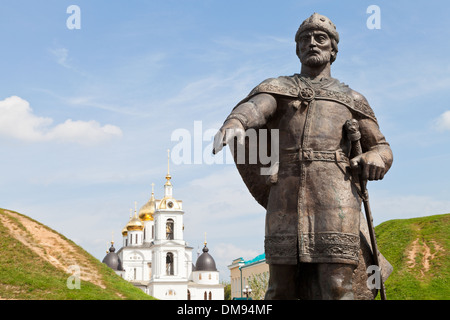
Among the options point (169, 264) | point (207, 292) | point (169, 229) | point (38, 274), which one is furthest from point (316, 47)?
point (207, 292)

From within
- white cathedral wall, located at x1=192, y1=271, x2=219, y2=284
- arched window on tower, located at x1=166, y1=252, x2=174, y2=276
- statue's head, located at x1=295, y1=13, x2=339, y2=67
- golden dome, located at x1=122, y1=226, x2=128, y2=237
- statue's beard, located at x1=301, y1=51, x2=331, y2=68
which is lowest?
statue's beard, located at x1=301, y1=51, x2=331, y2=68

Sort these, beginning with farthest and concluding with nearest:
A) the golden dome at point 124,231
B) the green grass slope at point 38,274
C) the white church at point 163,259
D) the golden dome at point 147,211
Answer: the golden dome at point 124,231
the golden dome at point 147,211
the white church at point 163,259
the green grass slope at point 38,274

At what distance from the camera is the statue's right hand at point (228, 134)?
4.45 meters

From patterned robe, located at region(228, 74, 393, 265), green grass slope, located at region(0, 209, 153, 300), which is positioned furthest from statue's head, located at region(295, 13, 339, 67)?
green grass slope, located at region(0, 209, 153, 300)

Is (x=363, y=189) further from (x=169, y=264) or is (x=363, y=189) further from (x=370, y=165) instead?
(x=169, y=264)

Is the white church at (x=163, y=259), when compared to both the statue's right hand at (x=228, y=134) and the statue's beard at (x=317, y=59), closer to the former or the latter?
the statue's beard at (x=317, y=59)

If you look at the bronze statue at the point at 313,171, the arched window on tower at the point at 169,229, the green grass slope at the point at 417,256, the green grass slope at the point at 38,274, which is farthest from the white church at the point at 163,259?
the bronze statue at the point at 313,171

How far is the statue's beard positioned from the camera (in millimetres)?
5305

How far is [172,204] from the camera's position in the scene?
72688 millimetres

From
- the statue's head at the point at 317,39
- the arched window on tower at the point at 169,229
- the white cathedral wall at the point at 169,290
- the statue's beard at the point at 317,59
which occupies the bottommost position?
the statue's beard at the point at 317,59

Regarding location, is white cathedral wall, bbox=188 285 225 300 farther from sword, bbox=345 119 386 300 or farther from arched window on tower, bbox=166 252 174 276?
sword, bbox=345 119 386 300
